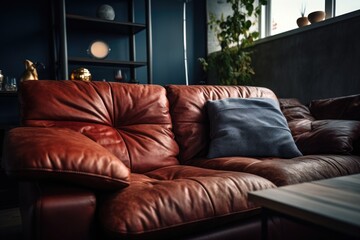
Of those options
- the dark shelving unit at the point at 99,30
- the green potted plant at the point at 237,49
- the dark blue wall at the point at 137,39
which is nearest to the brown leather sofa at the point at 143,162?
the green potted plant at the point at 237,49

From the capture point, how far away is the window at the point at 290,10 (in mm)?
2711

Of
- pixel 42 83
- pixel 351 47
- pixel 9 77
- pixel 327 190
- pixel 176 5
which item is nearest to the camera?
pixel 327 190

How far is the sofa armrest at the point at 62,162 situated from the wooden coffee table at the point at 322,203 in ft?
1.40

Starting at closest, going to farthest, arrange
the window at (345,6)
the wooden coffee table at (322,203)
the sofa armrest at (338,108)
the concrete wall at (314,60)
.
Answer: the wooden coffee table at (322,203) → the sofa armrest at (338,108) → the concrete wall at (314,60) → the window at (345,6)

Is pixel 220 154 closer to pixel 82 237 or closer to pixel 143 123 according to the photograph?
pixel 143 123

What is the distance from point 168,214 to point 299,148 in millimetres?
1079

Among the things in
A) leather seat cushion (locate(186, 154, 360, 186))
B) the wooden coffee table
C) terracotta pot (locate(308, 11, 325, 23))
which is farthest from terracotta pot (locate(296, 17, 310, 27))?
the wooden coffee table

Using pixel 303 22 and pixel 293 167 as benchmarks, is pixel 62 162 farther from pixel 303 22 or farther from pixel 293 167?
pixel 303 22

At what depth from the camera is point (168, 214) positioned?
0.97 metres

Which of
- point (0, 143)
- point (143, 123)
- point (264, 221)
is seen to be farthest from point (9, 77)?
point (264, 221)

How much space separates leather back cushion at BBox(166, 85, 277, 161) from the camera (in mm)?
1728

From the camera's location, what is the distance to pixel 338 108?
75.9 inches

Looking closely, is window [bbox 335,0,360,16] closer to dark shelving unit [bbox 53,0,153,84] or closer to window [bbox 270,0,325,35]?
window [bbox 270,0,325,35]

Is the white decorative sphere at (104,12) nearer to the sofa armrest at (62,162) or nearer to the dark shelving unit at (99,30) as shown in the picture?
the dark shelving unit at (99,30)
